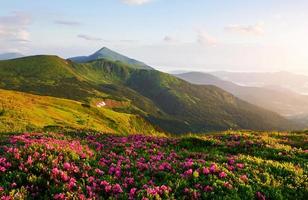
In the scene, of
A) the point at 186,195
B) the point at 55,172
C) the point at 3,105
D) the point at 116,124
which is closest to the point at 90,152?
the point at 55,172

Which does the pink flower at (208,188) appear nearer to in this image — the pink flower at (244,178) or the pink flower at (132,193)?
the pink flower at (244,178)

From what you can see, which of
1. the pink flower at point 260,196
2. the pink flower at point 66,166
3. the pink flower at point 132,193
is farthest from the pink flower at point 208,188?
the pink flower at point 66,166

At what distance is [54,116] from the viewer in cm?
6531

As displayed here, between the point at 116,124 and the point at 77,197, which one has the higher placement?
the point at 77,197

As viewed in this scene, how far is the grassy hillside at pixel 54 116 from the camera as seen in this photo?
47.4 m

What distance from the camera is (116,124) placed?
9100cm

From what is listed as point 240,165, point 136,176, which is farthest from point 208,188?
point 240,165

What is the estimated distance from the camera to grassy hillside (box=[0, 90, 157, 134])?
47.4m

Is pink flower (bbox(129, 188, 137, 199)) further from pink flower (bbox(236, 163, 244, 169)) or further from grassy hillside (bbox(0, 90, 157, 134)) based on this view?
grassy hillside (bbox(0, 90, 157, 134))

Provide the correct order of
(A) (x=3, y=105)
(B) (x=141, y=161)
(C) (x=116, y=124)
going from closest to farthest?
(B) (x=141, y=161), (A) (x=3, y=105), (C) (x=116, y=124)

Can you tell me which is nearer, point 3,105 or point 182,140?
point 182,140

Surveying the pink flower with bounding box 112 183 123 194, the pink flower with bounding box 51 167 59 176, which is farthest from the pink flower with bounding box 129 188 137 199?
the pink flower with bounding box 51 167 59 176

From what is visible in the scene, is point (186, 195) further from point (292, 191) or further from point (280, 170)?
point (280, 170)

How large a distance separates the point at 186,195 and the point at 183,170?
2.46 metres
